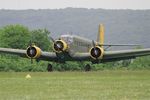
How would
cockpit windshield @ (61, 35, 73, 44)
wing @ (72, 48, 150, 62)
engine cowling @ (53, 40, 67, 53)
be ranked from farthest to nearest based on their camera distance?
cockpit windshield @ (61, 35, 73, 44) → engine cowling @ (53, 40, 67, 53) → wing @ (72, 48, 150, 62)

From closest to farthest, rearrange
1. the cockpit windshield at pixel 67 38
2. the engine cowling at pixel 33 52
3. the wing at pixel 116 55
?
the wing at pixel 116 55 < the engine cowling at pixel 33 52 < the cockpit windshield at pixel 67 38

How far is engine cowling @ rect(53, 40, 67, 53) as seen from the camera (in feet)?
175

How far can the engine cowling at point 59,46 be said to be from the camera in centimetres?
5325

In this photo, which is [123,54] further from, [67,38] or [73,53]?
[67,38]

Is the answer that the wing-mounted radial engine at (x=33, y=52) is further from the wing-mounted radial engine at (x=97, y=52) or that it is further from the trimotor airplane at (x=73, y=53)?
the wing-mounted radial engine at (x=97, y=52)

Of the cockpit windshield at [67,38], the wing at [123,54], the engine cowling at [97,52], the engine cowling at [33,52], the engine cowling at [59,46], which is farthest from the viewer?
the cockpit windshield at [67,38]

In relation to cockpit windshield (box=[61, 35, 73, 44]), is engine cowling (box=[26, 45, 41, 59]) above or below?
below

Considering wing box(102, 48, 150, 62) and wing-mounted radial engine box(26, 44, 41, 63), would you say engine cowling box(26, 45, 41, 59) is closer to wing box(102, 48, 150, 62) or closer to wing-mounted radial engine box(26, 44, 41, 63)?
wing-mounted radial engine box(26, 44, 41, 63)

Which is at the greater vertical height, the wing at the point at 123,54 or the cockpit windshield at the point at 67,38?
the cockpit windshield at the point at 67,38

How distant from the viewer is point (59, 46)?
53.3 m

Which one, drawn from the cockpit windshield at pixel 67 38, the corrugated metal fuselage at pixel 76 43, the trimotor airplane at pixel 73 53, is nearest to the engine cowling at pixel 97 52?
the trimotor airplane at pixel 73 53

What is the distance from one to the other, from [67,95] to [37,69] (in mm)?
37666

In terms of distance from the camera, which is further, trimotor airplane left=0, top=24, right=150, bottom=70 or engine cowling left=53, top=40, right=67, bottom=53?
engine cowling left=53, top=40, right=67, bottom=53

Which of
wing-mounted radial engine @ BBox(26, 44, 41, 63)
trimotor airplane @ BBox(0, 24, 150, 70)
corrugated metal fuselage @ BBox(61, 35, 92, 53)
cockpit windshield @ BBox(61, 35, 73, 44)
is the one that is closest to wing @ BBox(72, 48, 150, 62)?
trimotor airplane @ BBox(0, 24, 150, 70)
